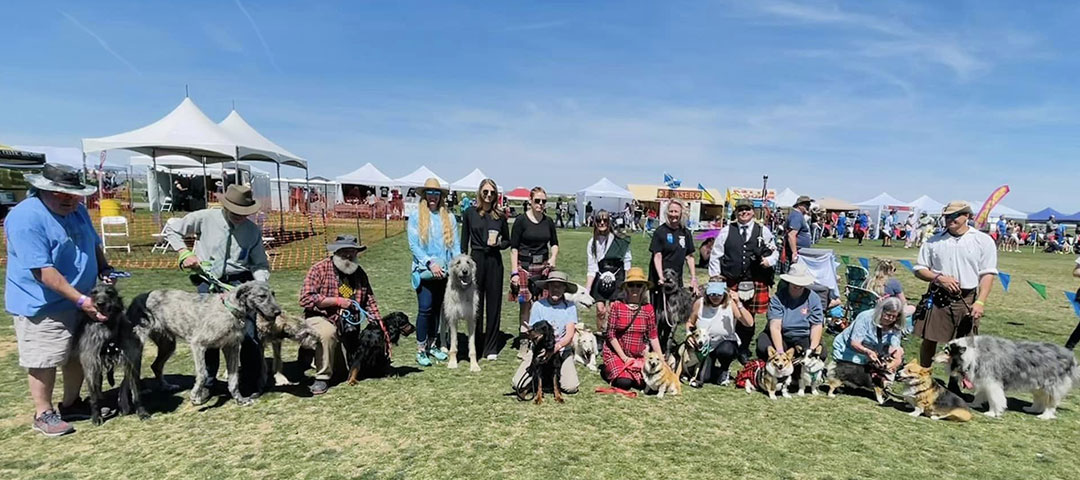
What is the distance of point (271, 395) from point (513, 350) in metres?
2.89

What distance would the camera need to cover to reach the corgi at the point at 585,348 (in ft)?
20.0

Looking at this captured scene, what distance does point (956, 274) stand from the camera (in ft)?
16.4

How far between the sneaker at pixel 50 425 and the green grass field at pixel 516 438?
82 millimetres

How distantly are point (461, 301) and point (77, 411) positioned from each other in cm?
333

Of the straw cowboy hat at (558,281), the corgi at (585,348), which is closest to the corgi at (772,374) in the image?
the corgi at (585,348)

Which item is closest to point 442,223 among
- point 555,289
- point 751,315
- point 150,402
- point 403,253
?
point 555,289

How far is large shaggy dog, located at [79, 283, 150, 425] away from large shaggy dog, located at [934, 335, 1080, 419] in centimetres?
695

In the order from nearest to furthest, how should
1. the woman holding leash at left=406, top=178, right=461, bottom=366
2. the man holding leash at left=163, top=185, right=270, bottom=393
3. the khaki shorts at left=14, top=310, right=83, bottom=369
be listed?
→ the khaki shorts at left=14, top=310, right=83, bottom=369, the man holding leash at left=163, top=185, right=270, bottom=393, the woman holding leash at left=406, top=178, right=461, bottom=366

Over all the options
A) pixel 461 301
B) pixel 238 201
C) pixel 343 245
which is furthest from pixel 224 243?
pixel 461 301

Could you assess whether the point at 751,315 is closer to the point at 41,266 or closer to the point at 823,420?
the point at 823,420

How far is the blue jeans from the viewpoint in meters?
5.81

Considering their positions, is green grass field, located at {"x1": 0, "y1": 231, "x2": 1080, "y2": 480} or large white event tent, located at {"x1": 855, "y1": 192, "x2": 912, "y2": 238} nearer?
green grass field, located at {"x1": 0, "y1": 231, "x2": 1080, "y2": 480}

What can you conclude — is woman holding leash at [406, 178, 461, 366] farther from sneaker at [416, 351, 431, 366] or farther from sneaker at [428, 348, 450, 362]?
sneaker at [428, 348, 450, 362]

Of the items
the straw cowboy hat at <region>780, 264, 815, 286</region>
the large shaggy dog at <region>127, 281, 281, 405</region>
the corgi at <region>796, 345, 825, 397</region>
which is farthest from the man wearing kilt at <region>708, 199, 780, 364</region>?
the large shaggy dog at <region>127, 281, 281, 405</region>
